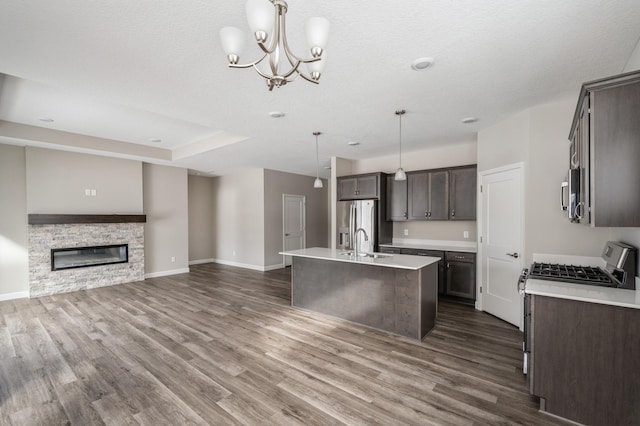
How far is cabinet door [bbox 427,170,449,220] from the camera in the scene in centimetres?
490

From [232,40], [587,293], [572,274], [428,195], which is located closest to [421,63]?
[232,40]

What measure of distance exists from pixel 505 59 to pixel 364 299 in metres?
2.90

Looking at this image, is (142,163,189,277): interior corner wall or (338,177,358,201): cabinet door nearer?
(338,177,358,201): cabinet door

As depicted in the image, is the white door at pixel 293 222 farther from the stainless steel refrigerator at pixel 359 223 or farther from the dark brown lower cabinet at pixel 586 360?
the dark brown lower cabinet at pixel 586 360

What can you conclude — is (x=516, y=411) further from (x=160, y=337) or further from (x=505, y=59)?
(x=160, y=337)

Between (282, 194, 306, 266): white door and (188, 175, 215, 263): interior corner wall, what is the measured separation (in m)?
2.56

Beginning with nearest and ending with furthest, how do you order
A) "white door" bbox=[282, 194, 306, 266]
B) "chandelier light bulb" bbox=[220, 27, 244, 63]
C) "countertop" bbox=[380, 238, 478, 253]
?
"chandelier light bulb" bbox=[220, 27, 244, 63]
"countertop" bbox=[380, 238, 478, 253]
"white door" bbox=[282, 194, 306, 266]

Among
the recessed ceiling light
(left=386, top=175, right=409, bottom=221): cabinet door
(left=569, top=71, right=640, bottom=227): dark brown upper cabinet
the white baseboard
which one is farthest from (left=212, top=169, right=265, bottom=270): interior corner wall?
(left=569, top=71, right=640, bottom=227): dark brown upper cabinet

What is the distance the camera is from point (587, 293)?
197 cm

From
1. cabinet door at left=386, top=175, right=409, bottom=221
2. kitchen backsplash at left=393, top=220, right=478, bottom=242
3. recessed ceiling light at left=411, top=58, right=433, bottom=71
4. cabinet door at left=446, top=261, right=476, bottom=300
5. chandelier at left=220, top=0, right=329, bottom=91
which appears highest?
recessed ceiling light at left=411, top=58, right=433, bottom=71

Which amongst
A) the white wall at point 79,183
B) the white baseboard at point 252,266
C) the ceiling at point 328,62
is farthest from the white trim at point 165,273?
the ceiling at point 328,62

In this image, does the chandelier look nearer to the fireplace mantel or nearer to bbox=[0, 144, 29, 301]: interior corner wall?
the fireplace mantel

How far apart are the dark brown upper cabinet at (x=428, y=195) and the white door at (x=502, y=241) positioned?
73cm

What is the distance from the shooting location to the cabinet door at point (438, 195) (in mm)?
4898
